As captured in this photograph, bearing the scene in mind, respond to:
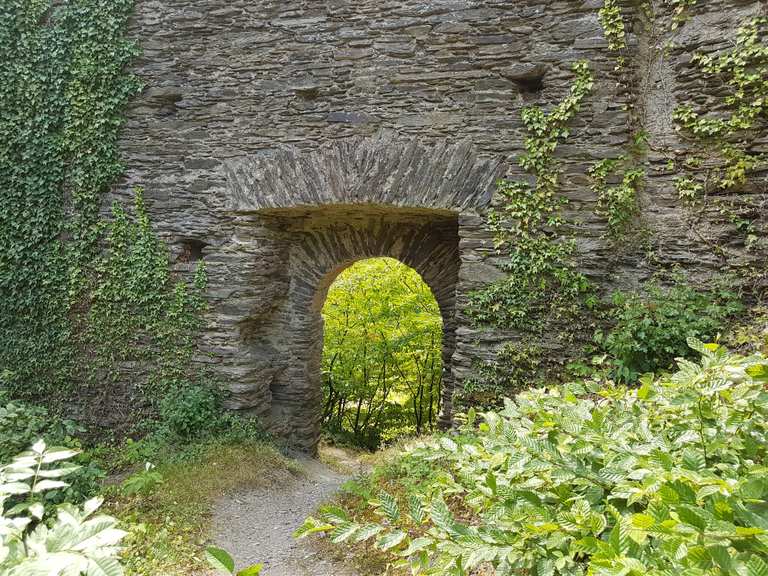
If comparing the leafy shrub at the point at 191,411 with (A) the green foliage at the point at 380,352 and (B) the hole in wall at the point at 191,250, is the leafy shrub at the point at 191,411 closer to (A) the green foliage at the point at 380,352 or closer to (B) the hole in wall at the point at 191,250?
(B) the hole in wall at the point at 191,250

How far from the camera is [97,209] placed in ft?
20.3

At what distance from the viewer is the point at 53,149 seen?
616 cm

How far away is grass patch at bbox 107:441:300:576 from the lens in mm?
3799

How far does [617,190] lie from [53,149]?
6302 mm

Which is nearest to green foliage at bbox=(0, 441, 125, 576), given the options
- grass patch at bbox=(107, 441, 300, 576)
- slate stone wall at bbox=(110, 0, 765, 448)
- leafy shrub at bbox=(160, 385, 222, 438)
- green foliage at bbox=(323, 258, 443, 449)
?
grass patch at bbox=(107, 441, 300, 576)

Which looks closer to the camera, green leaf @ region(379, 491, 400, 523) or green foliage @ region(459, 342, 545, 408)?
green leaf @ region(379, 491, 400, 523)

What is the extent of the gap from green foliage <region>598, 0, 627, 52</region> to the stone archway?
143cm

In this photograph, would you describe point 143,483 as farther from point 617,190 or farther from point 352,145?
point 617,190

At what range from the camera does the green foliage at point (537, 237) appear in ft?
15.3

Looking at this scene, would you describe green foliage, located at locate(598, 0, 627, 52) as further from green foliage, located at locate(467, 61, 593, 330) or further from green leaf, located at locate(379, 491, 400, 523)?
green leaf, located at locate(379, 491, 400, 523)

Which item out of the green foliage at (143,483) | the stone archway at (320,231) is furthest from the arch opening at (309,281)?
the green foliage at (143,483)

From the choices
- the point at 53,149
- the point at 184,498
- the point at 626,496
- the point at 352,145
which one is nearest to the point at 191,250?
the point at 53,149

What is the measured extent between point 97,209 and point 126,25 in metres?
2.18

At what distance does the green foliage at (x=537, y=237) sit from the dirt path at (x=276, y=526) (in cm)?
256
